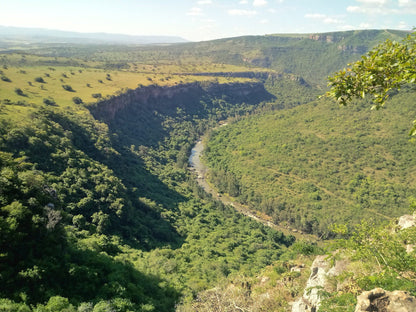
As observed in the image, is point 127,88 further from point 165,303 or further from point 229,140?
point 165,303

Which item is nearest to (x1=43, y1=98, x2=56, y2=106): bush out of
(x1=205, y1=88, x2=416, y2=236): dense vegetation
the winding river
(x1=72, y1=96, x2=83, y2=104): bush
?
(x1=72, y1=96, x2=83, y2=104): bush

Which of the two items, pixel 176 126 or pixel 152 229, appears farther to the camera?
pixel 176 126

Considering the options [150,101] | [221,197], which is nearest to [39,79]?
[150,101]

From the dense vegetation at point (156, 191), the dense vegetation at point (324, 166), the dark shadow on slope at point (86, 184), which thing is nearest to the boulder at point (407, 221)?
the dense vegetation at point (156, 191)

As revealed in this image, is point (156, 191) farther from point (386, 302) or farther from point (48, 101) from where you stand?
point (386, 302)

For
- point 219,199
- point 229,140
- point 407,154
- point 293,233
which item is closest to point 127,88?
point 229,140

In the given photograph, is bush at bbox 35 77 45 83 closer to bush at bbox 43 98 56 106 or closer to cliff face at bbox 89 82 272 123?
cliff face at bbox 89 82 272 123
